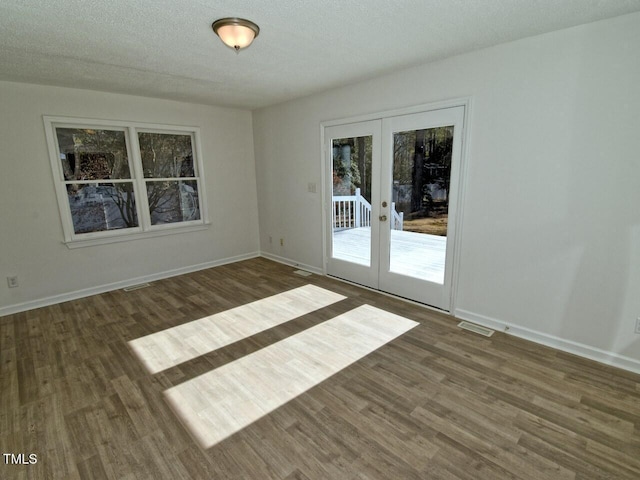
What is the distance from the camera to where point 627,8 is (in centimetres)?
195

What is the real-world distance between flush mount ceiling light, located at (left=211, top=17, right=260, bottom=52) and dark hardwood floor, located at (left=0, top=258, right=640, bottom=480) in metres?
2.37

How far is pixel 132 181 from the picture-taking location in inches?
161

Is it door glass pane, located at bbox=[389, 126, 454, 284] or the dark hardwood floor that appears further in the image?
door glass pane, located at bbox=[389, 126, 454, 284]

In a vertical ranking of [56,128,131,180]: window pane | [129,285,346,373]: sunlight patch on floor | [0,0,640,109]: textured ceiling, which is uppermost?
[0,0,640,109]: textured ceiling

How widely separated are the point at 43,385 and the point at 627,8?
467 cm

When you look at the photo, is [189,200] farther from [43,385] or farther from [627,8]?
[627,8]

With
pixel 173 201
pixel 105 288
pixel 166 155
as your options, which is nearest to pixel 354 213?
pixel 173 201

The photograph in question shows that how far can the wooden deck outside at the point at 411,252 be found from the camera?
3.23 metres

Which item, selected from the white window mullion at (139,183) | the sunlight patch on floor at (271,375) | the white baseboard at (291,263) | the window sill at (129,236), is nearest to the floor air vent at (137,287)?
the window sill at (129,236)

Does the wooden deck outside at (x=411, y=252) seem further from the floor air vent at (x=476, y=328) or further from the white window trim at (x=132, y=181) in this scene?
the white window trim at (x=132, y=181)

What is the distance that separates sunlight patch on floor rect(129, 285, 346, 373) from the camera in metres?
2.60

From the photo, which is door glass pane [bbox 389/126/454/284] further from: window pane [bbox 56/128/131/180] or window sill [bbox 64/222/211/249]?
window pane [bbox 56/128/131/180]

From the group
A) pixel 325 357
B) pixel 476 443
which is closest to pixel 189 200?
pixel 325 357

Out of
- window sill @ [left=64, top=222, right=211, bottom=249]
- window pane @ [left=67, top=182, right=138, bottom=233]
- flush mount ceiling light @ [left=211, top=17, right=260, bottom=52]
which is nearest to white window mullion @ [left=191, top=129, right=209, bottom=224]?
window sill @ [left=64, top=222, right=211, bottom=249]
